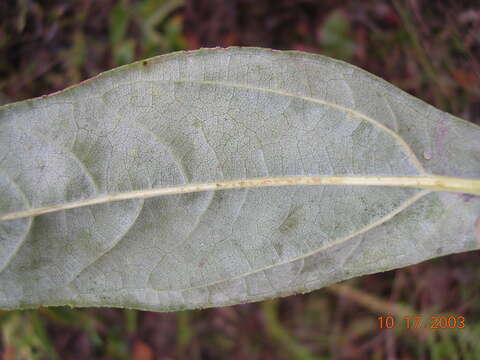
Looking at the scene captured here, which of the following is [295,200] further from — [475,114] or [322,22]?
[322,22]

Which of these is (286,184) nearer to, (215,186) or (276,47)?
(215,186)

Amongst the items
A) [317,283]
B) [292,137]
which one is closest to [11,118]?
[292,137]
